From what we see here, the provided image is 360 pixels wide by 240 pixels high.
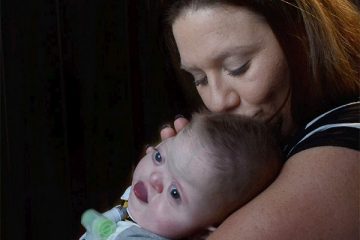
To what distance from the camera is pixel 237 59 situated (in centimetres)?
88

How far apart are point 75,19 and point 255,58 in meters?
0.46

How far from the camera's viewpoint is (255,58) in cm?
89

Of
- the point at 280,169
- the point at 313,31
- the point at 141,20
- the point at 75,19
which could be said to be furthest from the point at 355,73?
the point at 75,19

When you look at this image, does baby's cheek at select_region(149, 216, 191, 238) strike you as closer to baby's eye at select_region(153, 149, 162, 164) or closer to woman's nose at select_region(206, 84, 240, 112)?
baby's eye at select_region(153, 149, 162, 164)

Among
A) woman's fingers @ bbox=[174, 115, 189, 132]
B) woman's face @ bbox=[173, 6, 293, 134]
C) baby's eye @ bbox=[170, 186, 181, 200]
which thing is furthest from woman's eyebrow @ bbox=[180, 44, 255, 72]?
baby's eye @ bbox=[170, 186, 181, 200]

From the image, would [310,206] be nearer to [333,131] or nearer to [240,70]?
[333,131]

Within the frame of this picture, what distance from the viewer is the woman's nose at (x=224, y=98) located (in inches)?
35.7

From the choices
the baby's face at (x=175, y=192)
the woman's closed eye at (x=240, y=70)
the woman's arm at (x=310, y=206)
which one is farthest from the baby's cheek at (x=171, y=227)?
the woman's closed eye at (x=240, y=70)

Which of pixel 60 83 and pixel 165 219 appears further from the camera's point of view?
pixel 60 83

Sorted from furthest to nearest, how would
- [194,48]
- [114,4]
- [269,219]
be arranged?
[114,4]
[194,48]
[269,219]

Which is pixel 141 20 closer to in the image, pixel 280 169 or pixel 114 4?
pixel 114 4

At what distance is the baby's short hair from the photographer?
0.78 meters

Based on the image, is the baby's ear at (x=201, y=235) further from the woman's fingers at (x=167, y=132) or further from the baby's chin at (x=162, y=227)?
the woman's fingers at (x=167, y=132)

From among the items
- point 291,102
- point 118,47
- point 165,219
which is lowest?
point 165,219
